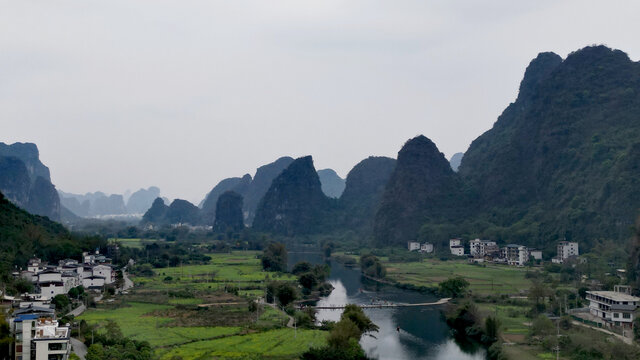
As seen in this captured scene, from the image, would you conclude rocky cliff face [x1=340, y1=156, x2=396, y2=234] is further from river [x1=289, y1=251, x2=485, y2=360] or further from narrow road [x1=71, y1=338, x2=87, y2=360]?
narrow road [x1=71, y1=338, x2=87, y2=360]

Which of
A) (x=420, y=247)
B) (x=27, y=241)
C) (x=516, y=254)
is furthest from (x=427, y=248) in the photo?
(x=27, y=241)

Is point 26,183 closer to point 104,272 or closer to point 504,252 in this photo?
point 104,272

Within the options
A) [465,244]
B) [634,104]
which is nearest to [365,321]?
[465,244]

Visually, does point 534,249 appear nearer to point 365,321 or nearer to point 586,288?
point 586,288

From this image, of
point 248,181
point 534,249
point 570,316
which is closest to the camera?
point 570,316

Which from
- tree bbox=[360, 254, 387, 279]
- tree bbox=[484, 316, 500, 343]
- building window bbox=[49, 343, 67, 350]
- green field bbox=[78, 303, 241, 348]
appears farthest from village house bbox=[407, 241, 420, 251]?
building window bbox=[49, 343, 67, 350]
